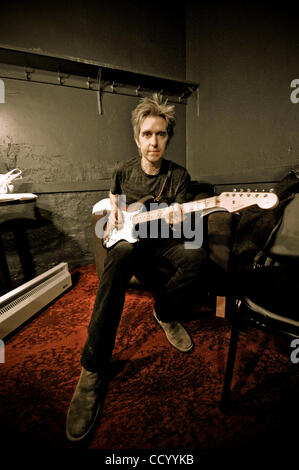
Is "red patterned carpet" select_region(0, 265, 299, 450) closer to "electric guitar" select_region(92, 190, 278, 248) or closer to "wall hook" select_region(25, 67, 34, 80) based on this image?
"electric guitar" select_region(92, 190, 278, 248)

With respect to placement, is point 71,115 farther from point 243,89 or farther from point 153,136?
point 243,89

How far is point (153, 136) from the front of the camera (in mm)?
1693

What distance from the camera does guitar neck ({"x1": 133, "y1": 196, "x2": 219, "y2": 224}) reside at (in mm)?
1442

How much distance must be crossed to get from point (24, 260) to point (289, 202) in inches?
116

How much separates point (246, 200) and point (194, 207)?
14.3 inches

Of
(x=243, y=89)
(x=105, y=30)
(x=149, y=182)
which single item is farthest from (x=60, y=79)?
(x=243, y=89)

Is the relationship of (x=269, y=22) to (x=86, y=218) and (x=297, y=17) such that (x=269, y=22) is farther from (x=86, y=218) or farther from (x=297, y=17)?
(x=86, y=218)

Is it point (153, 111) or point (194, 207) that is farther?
point (153, 111)

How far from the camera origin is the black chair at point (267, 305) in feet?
2.71

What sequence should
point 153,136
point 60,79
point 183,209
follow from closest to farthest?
point 183,209
point 153,136
point 60,79

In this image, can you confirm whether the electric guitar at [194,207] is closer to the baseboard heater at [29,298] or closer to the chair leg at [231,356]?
the chair leg at [231,356]

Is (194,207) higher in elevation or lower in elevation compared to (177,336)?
higher

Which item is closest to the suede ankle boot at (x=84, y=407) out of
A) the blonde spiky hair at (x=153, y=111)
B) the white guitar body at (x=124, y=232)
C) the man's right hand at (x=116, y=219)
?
the white guitar body at (x=124, y=232)

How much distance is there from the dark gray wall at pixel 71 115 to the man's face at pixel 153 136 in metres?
1.36
